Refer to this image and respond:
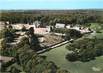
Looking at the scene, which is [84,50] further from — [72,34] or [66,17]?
[66,17]

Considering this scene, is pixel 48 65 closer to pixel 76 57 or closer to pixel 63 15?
pixel 76 57

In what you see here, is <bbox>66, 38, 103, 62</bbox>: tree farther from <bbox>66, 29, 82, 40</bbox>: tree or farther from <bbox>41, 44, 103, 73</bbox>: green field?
<bbox>66, 29, 82, 40</bbox>: tree

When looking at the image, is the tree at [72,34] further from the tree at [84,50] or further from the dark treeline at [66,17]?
the dark treeline at [66,17]

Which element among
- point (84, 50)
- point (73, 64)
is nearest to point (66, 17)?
point (84, 50)

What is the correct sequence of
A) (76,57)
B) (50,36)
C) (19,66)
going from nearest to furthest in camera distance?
(19,66)
(76,57)
(50,36)

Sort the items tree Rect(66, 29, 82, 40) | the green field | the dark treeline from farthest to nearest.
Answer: the dark treeline
tree Rect(66, 29, 82, 40)
the green field

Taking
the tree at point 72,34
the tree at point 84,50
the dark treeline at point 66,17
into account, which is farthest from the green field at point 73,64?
the dark treeline at point 66,17

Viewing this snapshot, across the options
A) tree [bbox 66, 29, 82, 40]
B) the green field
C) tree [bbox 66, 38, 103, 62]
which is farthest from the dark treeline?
the green field

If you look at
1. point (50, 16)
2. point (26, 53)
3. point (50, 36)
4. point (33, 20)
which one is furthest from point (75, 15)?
point (26, 53)

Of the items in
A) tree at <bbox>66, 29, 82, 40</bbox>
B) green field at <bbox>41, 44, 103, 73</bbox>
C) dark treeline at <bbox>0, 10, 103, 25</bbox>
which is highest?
dark treeline at <bbox>0, 10, 103, 25</bbox>
